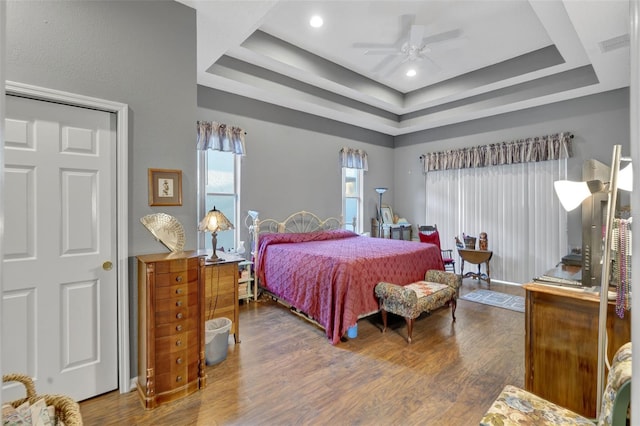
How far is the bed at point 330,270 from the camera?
304cm

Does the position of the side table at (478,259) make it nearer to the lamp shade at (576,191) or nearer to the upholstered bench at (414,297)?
the upholstered bench at (414,297)

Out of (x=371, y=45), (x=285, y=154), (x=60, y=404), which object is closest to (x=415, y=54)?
(x=371, y=45)

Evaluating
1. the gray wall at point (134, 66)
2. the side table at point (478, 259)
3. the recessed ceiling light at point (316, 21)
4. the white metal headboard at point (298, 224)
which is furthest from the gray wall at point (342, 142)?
the gray wall at point (134, 66)

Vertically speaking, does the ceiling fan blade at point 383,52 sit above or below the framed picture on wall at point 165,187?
above

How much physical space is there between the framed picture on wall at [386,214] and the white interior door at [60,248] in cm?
506

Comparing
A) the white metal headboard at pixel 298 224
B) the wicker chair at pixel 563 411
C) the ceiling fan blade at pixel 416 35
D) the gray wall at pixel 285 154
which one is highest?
the ceiling fan blade at pixel 416 35

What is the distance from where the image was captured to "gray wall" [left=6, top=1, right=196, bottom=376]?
1.90 meters

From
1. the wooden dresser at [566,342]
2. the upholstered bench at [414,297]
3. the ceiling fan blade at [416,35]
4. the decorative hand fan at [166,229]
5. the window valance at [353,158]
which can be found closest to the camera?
the wooden dresser at [566,342]

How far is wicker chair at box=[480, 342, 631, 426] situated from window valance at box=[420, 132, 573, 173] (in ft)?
13.6

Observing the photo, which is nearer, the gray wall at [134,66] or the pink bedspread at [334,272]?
the gray wall at [134,66]

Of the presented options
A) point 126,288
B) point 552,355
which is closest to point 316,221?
point 126,288

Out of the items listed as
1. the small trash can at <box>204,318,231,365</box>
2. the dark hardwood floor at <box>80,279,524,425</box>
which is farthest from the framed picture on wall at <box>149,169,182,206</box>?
the dark hardwood floor at <box>80,279,524,425</box>

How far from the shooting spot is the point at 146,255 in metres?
2.25

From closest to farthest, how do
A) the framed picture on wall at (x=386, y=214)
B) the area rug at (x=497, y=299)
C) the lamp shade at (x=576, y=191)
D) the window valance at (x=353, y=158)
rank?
1. the lamp shade at (x=576, y=191)
2. the area rug at (x=497, y=299)
3. the window valance at (x=353, y=158)
4. the framed picture on wall at (x=386, y=214)
